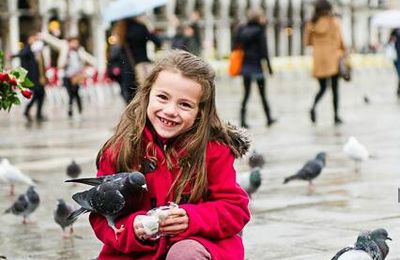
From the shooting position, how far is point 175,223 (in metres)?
4.66

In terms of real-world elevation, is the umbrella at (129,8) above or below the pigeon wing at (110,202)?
below

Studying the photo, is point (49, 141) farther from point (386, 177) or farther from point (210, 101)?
point (210, 101)

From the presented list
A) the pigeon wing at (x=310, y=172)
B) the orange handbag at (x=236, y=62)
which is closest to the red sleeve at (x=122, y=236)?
the pigeon wing at (x=310, y=172)

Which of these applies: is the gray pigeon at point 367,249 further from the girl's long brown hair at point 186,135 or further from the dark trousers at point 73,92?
the dark trousers at point 73,92

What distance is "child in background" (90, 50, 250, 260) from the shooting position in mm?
4734

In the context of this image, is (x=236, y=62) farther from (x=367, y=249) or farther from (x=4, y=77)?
(x=367, y=249)

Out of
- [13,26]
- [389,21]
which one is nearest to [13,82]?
[389,21]

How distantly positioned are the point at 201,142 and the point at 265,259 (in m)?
2.21

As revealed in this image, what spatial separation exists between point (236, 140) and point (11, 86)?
6.84 ft

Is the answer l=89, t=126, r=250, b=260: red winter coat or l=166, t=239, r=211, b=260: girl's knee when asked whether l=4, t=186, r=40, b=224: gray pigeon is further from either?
l=166, t=239, r=211, b=260: girl's knee

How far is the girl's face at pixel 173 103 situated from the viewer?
4801 mm

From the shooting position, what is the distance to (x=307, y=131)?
667 inches

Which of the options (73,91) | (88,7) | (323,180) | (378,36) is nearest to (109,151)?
(323,180)

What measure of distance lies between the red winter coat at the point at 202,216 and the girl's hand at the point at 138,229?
0.9 inches
